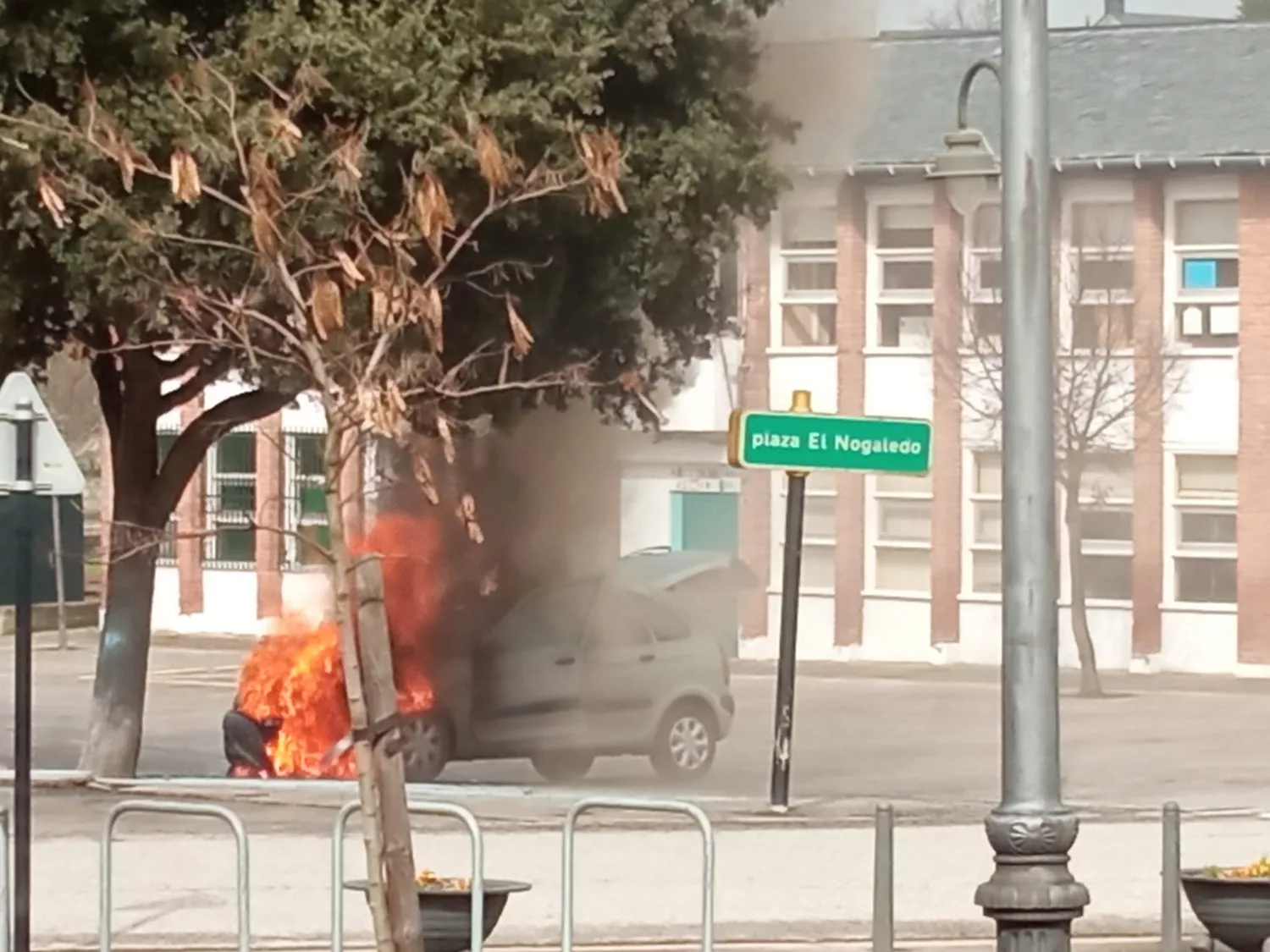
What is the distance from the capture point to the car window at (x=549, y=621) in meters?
21.6

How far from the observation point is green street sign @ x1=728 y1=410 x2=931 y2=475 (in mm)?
17828

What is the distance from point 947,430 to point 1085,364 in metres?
2.71

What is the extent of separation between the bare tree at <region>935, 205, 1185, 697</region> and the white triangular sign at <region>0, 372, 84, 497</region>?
77.3ft

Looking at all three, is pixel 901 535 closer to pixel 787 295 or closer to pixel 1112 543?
pixel 1112 543

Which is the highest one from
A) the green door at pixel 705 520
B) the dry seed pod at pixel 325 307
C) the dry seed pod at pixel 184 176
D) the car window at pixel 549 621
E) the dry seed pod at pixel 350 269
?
the dry seed pod at pixel 184 176

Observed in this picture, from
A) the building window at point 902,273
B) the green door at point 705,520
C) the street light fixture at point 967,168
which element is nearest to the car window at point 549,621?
the street light fixture at point 967,168

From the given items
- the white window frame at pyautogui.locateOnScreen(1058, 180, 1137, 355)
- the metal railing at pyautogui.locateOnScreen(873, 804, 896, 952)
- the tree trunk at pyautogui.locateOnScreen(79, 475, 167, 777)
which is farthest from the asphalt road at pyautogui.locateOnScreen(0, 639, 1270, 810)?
the metal railing at pyautogui.locateOnScreen(873, 804, 896, 952)

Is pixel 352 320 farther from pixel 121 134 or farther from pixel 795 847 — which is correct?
pixel 795 847

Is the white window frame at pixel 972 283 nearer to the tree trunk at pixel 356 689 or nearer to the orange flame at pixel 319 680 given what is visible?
the orange flame at pixel 319 680

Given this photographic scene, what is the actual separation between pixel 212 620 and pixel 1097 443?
56.5ft

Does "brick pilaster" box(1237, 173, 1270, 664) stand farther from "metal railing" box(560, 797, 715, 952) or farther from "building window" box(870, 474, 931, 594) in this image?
"metal railing" box(560, 797, 715, 952)

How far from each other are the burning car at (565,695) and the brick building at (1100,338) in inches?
513

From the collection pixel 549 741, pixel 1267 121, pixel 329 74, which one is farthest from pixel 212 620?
pixel 329 74

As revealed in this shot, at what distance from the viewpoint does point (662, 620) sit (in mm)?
21844
